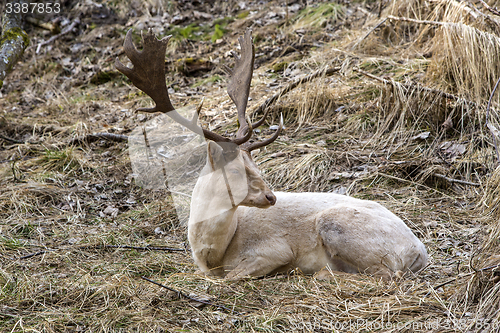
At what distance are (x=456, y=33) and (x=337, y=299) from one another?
5.08m

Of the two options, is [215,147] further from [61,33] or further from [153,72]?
[61,33]

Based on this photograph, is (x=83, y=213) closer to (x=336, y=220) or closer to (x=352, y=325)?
(x=336, y=220)

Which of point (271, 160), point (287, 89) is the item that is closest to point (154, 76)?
point (271, 160)

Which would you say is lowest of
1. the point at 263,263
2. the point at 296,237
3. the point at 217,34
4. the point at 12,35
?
the point at 263,263

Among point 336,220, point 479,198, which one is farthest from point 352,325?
point 479,198

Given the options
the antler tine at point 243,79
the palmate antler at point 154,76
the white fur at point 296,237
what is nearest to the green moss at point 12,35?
the antler tine at point 243,79

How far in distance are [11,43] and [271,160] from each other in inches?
190

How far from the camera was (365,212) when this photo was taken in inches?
172

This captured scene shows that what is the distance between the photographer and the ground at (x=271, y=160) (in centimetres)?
338

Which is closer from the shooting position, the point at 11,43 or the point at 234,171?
the point at 234,171

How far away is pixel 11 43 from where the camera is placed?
25.7ft

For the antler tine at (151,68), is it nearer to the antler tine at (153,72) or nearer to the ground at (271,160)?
the antler tine at (153,72)

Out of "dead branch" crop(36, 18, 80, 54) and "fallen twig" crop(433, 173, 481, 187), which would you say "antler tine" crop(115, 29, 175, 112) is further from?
"dead branch" crop(36, 18, 80, 54)

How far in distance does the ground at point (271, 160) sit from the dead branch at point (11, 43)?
1263mm
